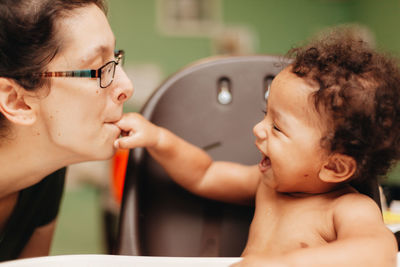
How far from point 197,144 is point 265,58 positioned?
28 cm

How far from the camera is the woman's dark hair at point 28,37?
698 millimetres

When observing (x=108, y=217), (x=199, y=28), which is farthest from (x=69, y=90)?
(x=199, y=28)

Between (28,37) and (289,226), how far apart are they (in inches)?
22.7

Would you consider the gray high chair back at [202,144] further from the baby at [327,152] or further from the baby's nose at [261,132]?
the baby's nose at [261,132]

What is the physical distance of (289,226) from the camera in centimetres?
78

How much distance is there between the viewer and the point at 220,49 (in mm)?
3316

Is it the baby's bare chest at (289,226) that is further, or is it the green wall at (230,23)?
the green wall at (230,23)

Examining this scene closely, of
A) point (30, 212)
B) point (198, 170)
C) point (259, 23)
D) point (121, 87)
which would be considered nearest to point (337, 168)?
point (198, 170)

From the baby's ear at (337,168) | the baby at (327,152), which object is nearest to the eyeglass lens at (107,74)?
the baby at (327,152)

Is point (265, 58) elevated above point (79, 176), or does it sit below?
above

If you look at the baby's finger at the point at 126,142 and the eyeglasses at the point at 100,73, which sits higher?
the eyeglasses at the point at 100,73

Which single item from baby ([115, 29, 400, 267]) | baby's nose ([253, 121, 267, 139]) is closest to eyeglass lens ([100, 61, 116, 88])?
baby ([115, 29, 400, 267])

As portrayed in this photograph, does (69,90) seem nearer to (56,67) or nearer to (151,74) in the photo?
(56,67)

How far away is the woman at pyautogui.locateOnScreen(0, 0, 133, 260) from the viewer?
718 mm
